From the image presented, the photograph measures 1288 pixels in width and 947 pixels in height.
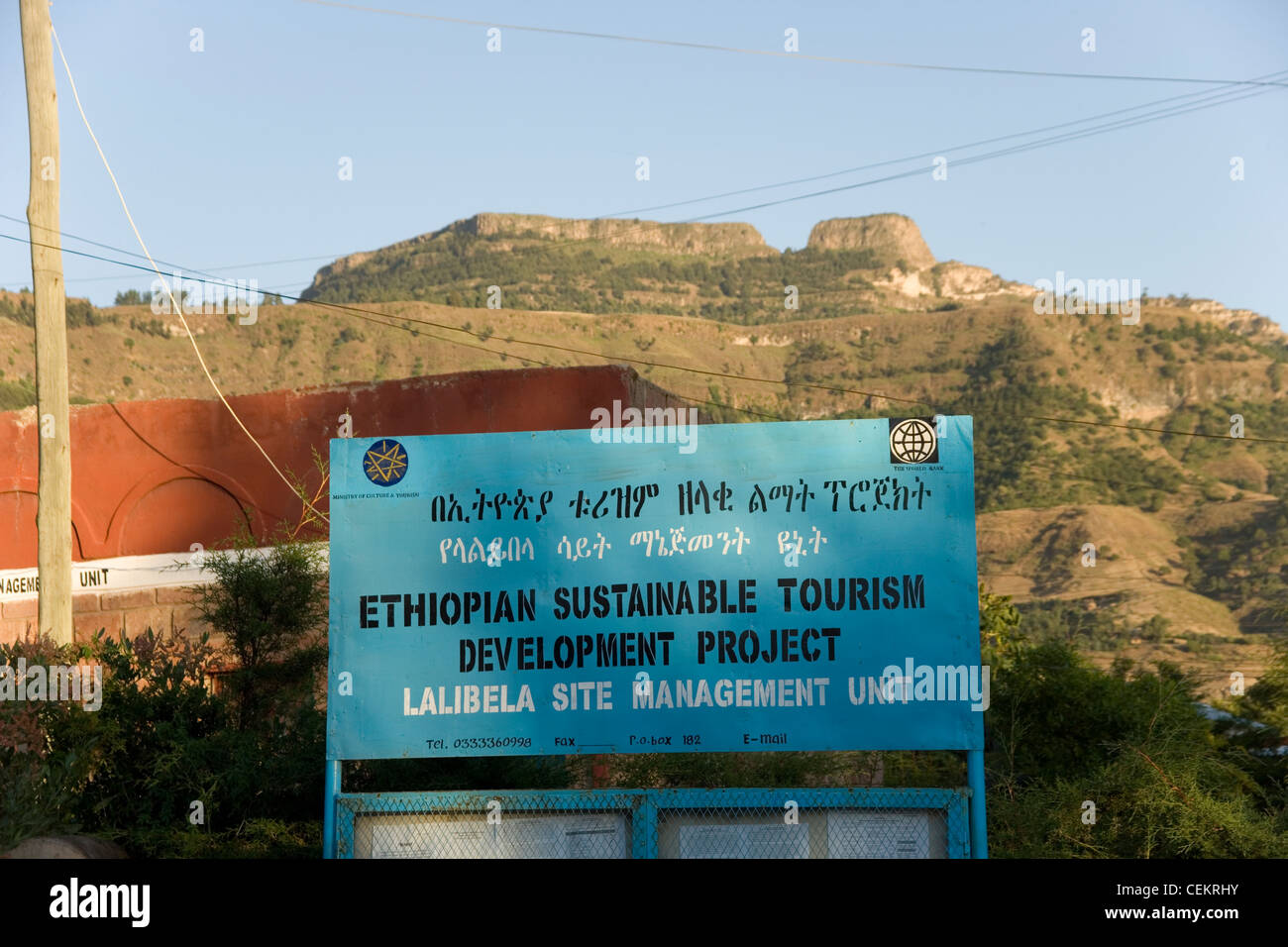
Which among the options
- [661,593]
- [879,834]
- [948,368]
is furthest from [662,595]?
[948,368]

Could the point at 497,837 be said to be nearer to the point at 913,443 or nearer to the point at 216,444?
the point at 913,443

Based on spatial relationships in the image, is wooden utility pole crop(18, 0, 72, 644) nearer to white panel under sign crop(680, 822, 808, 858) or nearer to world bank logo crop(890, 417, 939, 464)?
white panel under sign crop(680, 822, 808, 858)

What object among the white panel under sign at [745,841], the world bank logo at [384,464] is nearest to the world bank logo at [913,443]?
the white panel under sign at [745,841]

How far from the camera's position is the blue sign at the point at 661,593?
222 inches

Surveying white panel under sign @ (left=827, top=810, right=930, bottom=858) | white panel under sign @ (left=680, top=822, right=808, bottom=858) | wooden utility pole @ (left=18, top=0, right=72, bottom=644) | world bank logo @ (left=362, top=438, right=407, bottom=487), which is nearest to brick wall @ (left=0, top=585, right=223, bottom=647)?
wooden utility pole @ (left=18, top=0, right=72, bottom=644)

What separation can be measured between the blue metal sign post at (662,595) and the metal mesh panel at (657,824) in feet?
0.76

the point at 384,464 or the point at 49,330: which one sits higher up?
the point at 49,330

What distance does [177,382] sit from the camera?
2522 inches

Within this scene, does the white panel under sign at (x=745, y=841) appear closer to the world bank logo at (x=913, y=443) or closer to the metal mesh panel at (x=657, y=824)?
the metal mesh panel at (x=657, y=824)

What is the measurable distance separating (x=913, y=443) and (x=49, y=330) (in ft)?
27.0

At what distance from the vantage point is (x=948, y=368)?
6981 cm

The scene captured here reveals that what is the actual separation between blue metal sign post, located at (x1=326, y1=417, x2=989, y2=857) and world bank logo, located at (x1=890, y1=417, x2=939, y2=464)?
1 centimetres

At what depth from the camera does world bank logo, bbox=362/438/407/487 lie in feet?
19.5

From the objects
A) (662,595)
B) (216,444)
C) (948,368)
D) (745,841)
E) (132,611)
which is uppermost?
(948,368)
